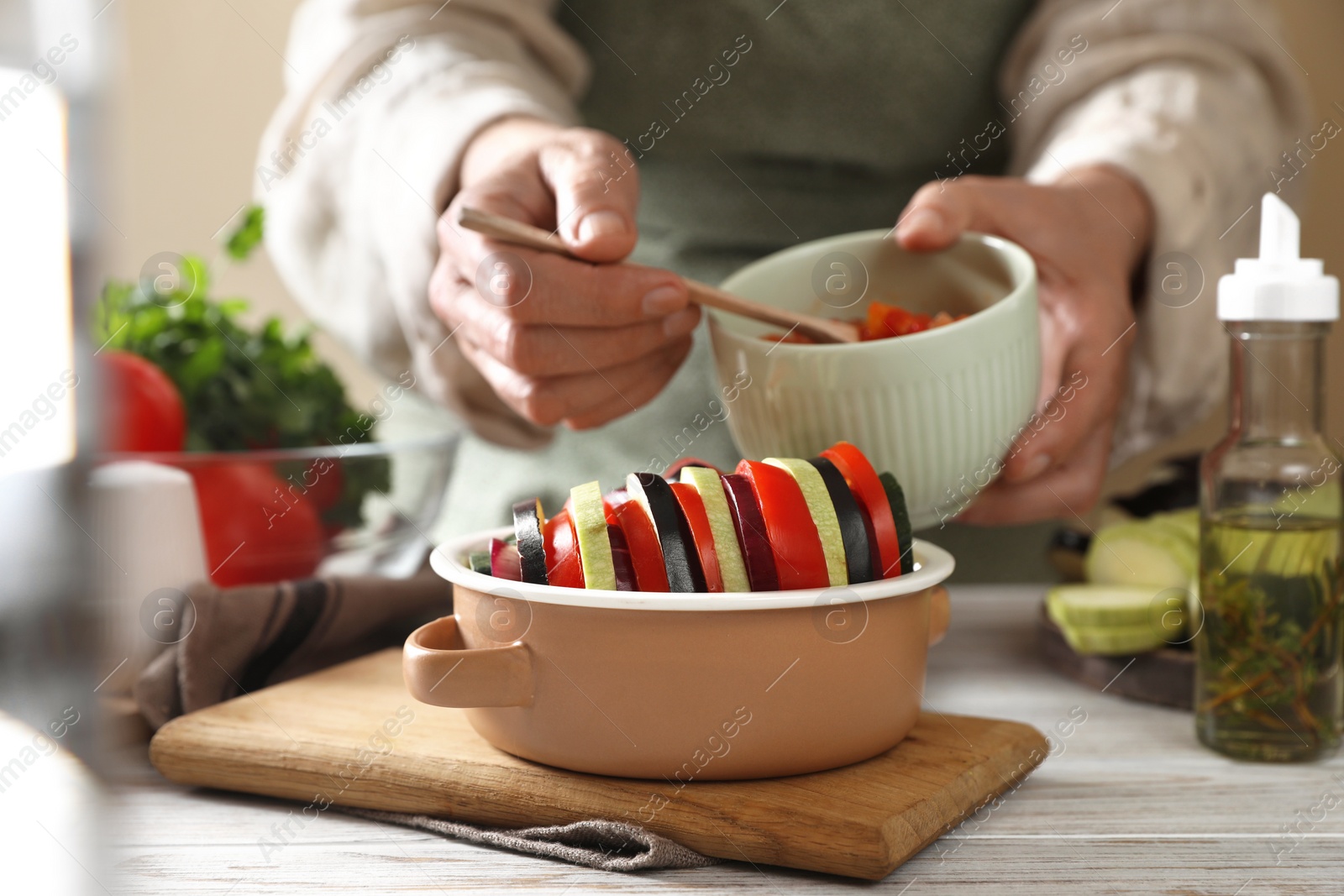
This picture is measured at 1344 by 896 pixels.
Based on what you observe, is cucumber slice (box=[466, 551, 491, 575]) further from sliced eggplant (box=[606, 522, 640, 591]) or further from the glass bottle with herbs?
the glass bottle with herbs

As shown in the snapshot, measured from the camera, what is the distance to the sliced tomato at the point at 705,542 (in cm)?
48

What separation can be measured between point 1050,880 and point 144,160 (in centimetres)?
157

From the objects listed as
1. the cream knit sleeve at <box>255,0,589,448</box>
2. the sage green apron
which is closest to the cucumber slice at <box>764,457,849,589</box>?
the cream knit sleeve at <box>255,0,589,448</box>

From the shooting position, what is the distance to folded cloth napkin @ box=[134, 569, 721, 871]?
1.55ft

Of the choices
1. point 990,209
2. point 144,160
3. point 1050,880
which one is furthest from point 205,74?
point 1050,880

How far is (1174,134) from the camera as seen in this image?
0.85 metres

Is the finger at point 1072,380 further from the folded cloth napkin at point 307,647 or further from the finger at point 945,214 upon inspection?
the folded cloth napkin at point 307,647

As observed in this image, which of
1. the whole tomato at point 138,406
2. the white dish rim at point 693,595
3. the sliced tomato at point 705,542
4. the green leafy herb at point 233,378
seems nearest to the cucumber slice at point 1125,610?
the white dish rim at point 693,595

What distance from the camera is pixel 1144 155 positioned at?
2.69 ft

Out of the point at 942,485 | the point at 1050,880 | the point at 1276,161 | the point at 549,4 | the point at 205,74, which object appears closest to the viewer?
the point at 1050,880

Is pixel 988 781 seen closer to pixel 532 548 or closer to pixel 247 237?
pixel 532 548

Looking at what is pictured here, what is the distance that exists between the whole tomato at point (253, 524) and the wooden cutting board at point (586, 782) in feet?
0.67

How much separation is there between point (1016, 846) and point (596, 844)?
18cm

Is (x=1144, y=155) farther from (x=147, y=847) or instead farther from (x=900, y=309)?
(x=147, y=847)
